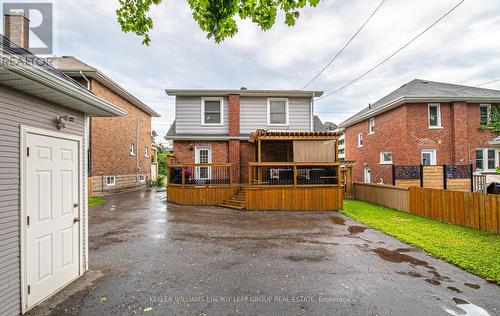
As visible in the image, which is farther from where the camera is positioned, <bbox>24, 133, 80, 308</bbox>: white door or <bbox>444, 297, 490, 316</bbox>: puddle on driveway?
<bbox>24, 133, 80, 308</bbox>: white door

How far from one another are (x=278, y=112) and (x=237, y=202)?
21.9 feet

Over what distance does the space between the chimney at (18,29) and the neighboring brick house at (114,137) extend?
4.61 metres

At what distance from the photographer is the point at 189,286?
3.64 meters

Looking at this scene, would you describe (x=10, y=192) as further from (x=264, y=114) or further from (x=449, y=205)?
(x=264, y=114)

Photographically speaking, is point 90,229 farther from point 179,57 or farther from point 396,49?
point 396,49

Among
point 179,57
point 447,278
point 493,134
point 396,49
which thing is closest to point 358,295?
point 447,278

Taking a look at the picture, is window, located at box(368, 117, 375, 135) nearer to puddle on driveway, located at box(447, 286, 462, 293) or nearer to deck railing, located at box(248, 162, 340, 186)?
deck railing, located at box(248, 162, 340, 186)

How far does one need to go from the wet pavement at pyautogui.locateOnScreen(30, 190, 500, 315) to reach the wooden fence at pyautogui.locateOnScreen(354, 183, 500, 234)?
308 centimetres

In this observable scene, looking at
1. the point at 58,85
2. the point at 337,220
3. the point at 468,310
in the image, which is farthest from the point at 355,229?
the point at 58,85

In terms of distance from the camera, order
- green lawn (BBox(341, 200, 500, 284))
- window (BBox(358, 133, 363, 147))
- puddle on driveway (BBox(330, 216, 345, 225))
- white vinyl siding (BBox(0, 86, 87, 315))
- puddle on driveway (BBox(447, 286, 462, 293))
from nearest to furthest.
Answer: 1. white vinyl siding (BBox(0, 86, 87, 315))
2. puddle on driveway (BBox(447, 286, 462, 293))
3. green lawn (BBox(341, 200, 500, 284))
4. puddle on driveway (BBox(330, 216, 345, 225))
5. window (BBox(358, 133, 363, 147))

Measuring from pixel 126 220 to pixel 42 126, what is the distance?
227 inches

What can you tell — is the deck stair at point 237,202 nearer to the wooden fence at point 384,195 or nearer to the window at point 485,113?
the wooden fence at point 384,195

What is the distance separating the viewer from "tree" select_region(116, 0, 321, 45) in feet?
11.4

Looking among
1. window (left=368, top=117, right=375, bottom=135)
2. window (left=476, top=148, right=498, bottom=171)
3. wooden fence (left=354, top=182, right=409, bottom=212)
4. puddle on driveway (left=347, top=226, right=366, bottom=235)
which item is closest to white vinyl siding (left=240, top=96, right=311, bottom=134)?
wooden fence (left=354, top=182, right=409, bottom=212)
